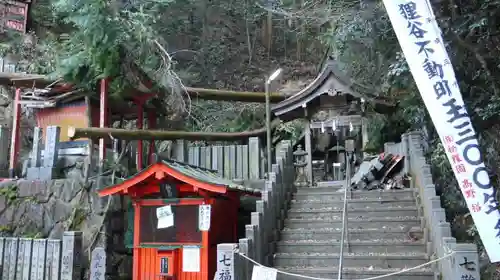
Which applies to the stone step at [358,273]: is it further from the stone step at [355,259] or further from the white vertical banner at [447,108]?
the white vertical banner at [447,108]

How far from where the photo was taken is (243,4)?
26578 millimetres

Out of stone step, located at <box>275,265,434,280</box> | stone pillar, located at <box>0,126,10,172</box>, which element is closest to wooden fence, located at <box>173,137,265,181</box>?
stone step, located at <box>275,265,434,280</box>

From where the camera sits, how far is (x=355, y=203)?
34.4 feet

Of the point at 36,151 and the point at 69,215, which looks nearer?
the point at 69,215

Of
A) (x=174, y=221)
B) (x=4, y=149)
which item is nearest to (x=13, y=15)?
(x=4, y=149)

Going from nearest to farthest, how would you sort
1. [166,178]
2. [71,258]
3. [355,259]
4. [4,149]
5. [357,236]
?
[71,258] → [355,259] → [357,236] → [166,178] → [4,149]

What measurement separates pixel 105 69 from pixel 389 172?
854 cm

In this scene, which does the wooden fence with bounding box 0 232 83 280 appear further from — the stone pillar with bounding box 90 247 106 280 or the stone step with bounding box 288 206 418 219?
the stone step with bounding box 288 206 418 219

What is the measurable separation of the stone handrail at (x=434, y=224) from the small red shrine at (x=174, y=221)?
4.12 metres

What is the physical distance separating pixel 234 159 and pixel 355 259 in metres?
5.56

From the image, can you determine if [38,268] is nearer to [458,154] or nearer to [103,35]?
[103,35]

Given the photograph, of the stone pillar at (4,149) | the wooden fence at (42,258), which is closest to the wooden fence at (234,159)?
the wooden fence at (42,258)

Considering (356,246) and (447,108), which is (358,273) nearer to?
(356,246)

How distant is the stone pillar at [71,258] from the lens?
802cm
